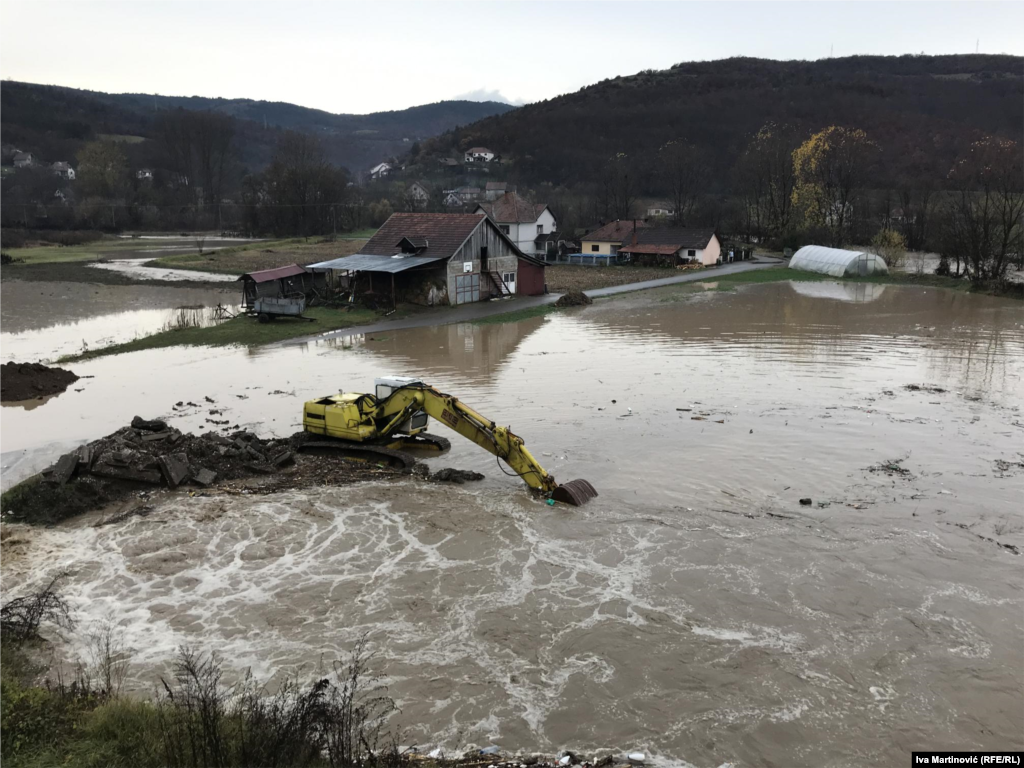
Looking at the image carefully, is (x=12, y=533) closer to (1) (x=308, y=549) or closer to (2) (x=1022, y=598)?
(1) (x=308, y=549)

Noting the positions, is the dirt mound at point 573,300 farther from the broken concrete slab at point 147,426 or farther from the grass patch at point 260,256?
the broken concrete slab at point 147,426

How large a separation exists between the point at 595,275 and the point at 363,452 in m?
38.9

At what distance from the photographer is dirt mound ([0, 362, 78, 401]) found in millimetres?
20703

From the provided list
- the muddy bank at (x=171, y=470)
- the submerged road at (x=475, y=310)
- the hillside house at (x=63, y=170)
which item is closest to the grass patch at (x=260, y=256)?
the submerged road at (x=475, y=310)

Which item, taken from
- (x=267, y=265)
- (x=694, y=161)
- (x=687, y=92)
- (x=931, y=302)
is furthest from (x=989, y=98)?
(x=267, y=265)

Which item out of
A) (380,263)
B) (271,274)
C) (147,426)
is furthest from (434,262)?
(147,426)

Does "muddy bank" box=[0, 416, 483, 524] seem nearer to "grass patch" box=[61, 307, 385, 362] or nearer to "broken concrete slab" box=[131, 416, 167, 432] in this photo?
"broken concrete slab" box=[131, 416, 167, 432]

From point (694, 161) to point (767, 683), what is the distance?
9478cm

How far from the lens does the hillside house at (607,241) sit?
6031 cm

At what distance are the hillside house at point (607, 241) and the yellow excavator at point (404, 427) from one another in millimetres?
46179

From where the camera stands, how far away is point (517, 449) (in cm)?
1305

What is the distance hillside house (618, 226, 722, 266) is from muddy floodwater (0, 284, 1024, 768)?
37.8 m

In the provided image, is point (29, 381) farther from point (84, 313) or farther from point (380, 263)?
point (380, 263)

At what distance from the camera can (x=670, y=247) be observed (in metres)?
58.5
